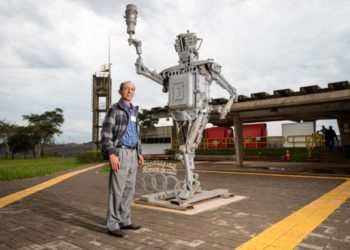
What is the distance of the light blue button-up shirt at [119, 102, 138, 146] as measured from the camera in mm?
4191

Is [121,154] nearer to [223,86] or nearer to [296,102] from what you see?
[223,86]

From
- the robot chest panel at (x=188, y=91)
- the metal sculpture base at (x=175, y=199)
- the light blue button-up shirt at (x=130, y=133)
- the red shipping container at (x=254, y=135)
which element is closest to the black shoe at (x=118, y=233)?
the light blue button-up shirt at (x=130, y=133)

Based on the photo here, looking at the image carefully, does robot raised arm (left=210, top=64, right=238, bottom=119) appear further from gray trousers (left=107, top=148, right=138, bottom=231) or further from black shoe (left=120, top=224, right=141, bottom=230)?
black shoe (left=120, top=224, right=141, bottom=230)

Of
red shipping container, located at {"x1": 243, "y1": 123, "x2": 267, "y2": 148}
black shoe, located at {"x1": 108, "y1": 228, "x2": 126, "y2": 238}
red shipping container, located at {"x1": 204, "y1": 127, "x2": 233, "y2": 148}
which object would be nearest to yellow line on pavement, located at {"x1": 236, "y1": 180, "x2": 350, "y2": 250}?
black shoe, located at {"x1": 108, "y1": 228, "x2": 126, "y2": 238}

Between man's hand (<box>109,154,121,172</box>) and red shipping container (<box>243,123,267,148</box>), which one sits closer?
man's hand (<box>109,154,121,172</box>)

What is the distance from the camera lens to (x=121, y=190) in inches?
161

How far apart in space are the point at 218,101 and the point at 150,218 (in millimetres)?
10015

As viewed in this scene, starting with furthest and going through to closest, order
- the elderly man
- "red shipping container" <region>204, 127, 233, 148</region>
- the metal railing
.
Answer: "red shipping container" <region>204, 127, 233, 148</region> → the metal railing → the elderly man

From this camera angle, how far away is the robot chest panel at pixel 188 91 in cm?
599

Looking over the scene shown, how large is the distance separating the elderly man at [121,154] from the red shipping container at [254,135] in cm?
2272

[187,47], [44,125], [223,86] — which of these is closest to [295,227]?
[223,86]

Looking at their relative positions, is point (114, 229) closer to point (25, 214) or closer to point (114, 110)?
point (114, 110)

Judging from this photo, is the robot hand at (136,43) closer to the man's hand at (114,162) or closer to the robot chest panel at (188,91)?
the robot chest panel at (188,91)

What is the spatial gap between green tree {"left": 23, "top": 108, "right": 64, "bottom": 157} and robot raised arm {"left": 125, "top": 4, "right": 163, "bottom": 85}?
3673 cm
